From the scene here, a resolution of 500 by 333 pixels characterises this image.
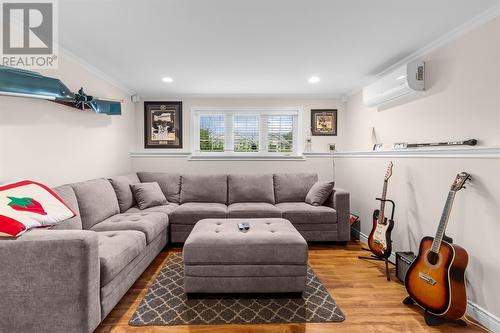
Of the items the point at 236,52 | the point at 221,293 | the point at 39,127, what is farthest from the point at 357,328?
the point at 39,127

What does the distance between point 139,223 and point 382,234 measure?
258cm

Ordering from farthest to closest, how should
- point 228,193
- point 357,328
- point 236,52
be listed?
1. point 228,193
2. point 236,52
3. point 357,328

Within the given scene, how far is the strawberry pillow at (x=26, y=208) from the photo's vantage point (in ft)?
5.31

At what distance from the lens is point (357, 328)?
6.17ft

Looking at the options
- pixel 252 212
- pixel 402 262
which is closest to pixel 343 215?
pixel 402 262

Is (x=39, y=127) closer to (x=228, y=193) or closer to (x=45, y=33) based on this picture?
(x=45, y=33)

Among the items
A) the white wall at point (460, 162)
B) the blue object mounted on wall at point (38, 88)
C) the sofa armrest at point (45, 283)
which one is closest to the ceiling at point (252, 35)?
the white wall at point (460, 162)

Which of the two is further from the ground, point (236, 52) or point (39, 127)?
point (236, 52)

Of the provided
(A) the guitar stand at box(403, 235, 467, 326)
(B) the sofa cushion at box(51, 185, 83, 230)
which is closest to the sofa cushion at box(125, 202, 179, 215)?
(B) the sofa cushion at box(51, 185, 83, 230)

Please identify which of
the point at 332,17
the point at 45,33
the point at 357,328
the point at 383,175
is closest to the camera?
the point at 357,328

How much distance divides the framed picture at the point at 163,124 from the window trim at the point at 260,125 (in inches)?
10.4

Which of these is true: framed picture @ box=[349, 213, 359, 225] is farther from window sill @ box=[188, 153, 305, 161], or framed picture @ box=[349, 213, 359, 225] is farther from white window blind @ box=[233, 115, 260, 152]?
white window blind @ box=[233, 115, 260, 152]

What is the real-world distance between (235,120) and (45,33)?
2.94 meters

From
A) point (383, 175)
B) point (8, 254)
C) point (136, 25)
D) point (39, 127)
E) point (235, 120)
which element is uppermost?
point (136, 25)
